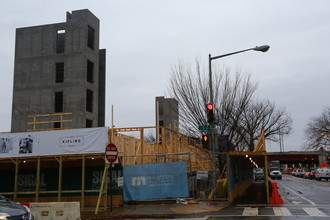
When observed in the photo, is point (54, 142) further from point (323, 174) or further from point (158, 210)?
point (323, 174)

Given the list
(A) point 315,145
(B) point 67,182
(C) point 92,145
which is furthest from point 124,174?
(A) point 315,145

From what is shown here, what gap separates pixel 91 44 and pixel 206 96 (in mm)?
32658

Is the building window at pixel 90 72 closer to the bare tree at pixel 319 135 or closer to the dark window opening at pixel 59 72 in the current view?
the dark window opening at pixel 59 72

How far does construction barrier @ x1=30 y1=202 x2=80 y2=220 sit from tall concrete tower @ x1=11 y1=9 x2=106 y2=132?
118 feet

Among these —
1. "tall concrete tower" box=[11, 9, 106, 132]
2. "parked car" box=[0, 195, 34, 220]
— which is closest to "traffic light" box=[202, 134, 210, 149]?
"parked car" box=[0, 195, 34, 220]

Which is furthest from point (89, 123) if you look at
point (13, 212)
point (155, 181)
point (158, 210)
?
point (13, 212)

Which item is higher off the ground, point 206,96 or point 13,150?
point 206,96

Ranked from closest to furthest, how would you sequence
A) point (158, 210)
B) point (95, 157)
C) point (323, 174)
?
point (158, 210), point (95, 157), point (323, 174)

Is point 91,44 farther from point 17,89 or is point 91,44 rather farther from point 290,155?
point 290,155

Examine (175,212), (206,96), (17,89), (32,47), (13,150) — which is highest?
(32,47)

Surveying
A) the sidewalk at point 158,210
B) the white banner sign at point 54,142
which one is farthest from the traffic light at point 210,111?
the white banner sign at point 54,142

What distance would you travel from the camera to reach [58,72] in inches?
2015

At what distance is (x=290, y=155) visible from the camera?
9850 cm

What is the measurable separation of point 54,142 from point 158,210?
610 centimetres
